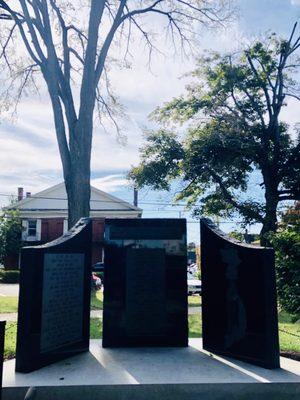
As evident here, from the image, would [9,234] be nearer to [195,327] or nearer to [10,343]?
[195,327]

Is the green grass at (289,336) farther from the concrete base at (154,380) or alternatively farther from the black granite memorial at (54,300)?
the black granite memorial at (54,300)

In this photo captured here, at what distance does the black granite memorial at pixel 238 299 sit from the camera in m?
4.59

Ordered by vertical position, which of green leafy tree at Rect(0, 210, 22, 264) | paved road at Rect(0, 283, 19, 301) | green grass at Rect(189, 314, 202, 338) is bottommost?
paved road at Rect(0, 283, 19, 301)

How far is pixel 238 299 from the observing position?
4.96 metres

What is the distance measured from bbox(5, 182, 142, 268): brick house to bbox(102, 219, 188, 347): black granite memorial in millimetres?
30500

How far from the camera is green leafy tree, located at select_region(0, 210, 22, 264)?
34281mm

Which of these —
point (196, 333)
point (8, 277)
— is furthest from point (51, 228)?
point (196, 333)

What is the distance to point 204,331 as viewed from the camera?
17.7 feet

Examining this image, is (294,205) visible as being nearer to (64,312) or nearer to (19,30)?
(19,30)

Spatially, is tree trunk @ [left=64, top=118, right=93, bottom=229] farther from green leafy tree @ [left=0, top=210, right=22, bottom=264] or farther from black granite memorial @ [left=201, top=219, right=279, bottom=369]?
green leafy tree @ [left=0, top=210, right=22, bottom=264]

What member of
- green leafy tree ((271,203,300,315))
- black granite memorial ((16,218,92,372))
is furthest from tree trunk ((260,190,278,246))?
black granite memorial ((16,218,92,372))

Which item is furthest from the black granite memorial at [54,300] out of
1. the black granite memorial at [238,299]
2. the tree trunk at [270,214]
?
the tree trunk at [270,214]

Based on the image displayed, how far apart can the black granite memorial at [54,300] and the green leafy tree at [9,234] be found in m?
30.9

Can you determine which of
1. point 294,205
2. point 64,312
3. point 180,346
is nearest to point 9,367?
point 64,312
